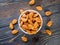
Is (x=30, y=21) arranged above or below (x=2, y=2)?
below

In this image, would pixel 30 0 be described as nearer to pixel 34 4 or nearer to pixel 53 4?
pixel 34 4

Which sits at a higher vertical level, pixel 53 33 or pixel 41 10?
pixel 41 10

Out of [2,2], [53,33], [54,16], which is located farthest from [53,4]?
[2,2]

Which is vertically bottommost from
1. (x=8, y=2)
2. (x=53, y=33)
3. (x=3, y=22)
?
(x=53, y=33)

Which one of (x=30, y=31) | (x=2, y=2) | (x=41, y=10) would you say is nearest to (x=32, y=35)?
(x=30, y=31)

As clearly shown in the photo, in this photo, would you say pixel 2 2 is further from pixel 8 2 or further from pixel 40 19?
pixel 40 19
